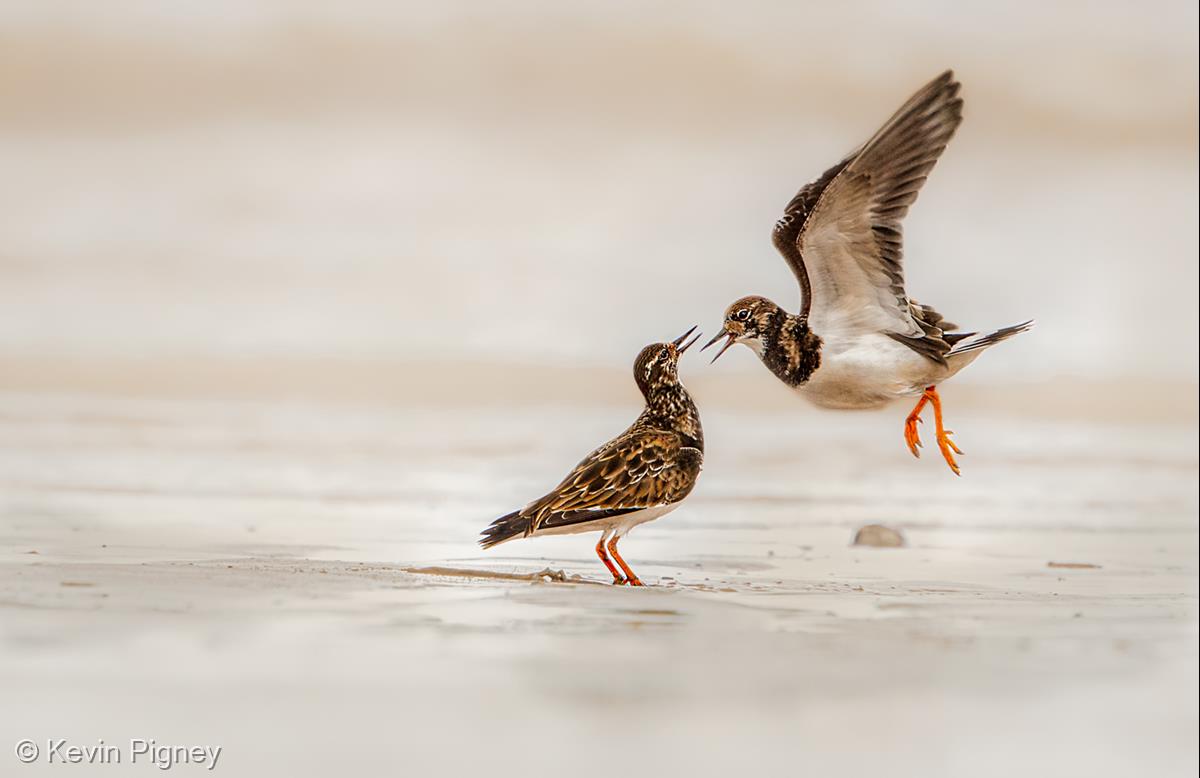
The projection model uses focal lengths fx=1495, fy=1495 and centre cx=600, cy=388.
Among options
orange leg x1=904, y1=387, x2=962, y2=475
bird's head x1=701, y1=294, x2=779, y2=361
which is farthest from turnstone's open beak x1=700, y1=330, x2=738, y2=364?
orange leg x1=904, y1=387, x2=962, y2=475

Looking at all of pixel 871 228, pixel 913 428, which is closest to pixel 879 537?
pixel 913 428

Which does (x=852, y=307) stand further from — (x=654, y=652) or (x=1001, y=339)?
(x=654, y=652)

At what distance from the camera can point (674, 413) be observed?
799 cm

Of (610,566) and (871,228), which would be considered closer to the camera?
(610,566)

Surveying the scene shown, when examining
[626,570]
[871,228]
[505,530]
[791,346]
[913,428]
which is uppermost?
[871,228]

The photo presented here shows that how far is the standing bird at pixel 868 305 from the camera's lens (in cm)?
777

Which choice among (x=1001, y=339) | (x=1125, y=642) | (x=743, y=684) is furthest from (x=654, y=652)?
(x=1001, y=339)

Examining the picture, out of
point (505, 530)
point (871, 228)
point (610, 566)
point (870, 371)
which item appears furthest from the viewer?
point (870, 371)

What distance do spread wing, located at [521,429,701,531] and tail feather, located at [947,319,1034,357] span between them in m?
1.56

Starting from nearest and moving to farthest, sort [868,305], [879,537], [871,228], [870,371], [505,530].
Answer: [505,530], [871,228], [870,371], [868,305], [879,537]

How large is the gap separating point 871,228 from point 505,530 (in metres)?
2.53

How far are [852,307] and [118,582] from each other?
407 cm

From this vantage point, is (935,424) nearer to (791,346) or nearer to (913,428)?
(913,428)

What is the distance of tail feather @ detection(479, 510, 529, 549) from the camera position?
7285mm
